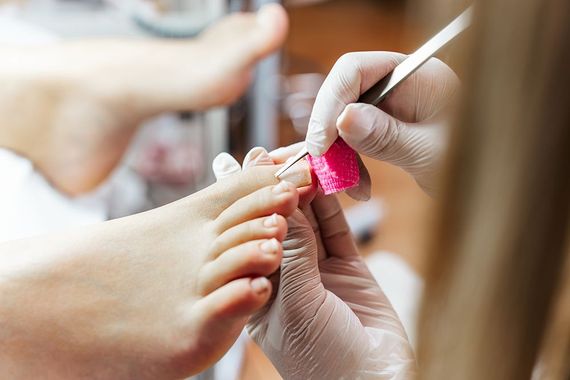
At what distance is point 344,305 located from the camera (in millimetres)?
639

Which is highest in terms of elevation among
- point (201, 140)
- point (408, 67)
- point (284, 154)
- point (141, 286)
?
point (408, 67)

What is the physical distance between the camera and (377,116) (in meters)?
0.54

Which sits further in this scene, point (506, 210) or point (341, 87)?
point (341, 87)

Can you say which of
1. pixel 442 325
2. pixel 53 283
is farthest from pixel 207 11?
pixel 442 325

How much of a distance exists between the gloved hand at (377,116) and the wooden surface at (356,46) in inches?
24.6

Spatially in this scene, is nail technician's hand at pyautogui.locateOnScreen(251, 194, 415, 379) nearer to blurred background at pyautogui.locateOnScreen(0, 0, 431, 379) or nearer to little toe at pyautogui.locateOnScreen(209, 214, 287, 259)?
little toe at pyautogui.locateOnScreen(209, 214, 287, 259)

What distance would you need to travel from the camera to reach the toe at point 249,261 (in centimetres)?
53

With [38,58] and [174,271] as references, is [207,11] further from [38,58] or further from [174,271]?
[174,271]

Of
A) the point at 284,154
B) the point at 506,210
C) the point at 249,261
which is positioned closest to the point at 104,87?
the point at 284,154

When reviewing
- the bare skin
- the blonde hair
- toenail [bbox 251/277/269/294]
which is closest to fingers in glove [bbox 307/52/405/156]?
toenail [bbox 251/277/269/294]

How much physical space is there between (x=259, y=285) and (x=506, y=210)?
0.87ft

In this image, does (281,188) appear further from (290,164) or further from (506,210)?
(506,210)

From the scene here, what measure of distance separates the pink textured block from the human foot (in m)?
0.04

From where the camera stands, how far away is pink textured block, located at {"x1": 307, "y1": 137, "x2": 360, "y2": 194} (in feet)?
1.90
